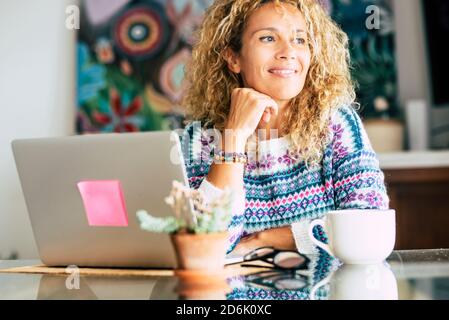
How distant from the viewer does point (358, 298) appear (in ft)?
2.29

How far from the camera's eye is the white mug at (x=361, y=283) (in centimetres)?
72

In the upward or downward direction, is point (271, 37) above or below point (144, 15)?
below

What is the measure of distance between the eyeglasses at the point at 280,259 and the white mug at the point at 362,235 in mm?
66

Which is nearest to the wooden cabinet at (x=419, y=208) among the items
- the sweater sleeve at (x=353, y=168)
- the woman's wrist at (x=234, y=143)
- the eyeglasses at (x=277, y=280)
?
the sweater sleeve at (x=353, y=168)

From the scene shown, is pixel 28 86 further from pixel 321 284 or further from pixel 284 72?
pixel 321 284

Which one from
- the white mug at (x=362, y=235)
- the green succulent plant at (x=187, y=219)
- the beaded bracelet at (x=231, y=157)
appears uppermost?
the beaded bracelet at (x=231, y=157)

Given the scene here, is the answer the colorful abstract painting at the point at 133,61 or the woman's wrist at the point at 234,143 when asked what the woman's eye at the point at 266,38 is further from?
the colorful abstract painting at the point at 133,61

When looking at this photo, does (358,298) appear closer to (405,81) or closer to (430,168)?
(430,168)

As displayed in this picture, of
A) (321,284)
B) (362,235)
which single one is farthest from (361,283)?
(362,235)

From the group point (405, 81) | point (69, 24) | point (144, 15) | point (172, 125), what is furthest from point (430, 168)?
point (69, 24)

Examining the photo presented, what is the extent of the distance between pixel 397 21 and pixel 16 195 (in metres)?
2.28

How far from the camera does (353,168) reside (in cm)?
144

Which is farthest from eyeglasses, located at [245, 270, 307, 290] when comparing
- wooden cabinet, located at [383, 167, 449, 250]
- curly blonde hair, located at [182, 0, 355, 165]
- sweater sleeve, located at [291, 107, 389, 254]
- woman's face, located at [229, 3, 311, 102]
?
wooden cabinet, located at [383, 167, 449, 250]

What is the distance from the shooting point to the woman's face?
1609 millimetres
